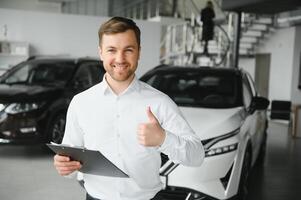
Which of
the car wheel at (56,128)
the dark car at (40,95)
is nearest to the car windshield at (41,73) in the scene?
the dark car at (40,95)

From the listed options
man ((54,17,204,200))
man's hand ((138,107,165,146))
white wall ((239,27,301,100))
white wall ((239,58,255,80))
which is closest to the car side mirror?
man ((54,17,204,200))

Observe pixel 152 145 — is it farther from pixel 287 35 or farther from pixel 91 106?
pixel 287 35

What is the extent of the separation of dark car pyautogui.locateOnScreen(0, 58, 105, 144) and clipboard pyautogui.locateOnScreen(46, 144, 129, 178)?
3984 millimetres

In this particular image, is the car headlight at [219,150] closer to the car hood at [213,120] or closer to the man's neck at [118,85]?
the car hood at [213,120]

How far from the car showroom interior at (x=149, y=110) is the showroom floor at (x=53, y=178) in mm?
16

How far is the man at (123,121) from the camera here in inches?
56.4

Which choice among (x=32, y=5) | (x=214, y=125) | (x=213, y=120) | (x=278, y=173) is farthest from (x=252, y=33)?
(x=214, y=125)

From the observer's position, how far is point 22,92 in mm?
5398

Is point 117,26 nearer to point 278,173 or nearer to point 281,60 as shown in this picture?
point 278,173

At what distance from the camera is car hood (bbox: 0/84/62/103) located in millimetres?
5250

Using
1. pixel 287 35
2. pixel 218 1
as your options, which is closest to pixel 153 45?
pixel 218 1

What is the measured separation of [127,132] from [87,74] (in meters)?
5.00

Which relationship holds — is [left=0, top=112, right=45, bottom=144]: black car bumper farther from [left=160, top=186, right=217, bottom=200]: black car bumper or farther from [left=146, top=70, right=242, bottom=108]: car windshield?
[left=160, top=186, right=217, bottom=200]: black car bumper

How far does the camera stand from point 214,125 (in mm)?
3291
